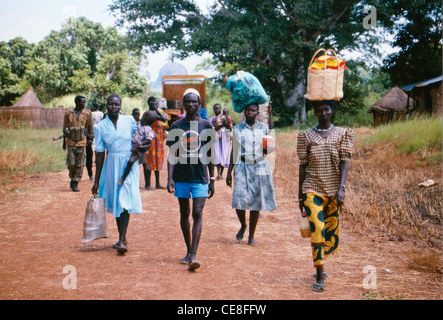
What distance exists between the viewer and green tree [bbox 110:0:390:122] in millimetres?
26562

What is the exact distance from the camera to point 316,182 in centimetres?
428

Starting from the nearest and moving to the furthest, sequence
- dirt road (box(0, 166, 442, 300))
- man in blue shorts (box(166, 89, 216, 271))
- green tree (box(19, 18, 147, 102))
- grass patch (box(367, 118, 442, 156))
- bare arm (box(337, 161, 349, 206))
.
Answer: dirt road (box(0, 166, 442, 300)) → bare arm (box(337, 161, 349, 206)) → man in blue shorts (box(166, 89, 216, 271)) → grass patch (box(367, 118, 442, 156)) → green tree (box(19, 18, 147, 102))

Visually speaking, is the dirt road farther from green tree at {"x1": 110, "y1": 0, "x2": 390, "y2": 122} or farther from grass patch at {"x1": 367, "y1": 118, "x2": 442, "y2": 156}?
green tree at {"x1": 110, "y1": 0, "x2": 390, "y2": 122}

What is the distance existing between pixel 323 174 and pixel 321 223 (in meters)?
0.45

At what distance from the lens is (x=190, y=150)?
4.81 metres

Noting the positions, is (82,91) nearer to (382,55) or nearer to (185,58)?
(185,58)

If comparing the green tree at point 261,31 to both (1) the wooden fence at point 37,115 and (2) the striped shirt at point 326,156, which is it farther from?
(2) the striped shirt at point 326,156

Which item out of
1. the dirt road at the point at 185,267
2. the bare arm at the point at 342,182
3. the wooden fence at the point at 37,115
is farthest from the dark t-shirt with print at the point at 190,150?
the wooden fence at the point at 37,115

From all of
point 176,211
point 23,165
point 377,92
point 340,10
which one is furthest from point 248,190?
point 377,92

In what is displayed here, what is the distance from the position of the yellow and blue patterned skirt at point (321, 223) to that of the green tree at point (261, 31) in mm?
22720

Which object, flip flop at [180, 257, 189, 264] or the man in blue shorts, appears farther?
flip flop at [180, 257, 189, 264]

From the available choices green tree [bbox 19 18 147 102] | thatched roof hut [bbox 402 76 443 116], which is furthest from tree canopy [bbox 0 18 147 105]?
thatched roof hut [bbox 402 76 443 116]

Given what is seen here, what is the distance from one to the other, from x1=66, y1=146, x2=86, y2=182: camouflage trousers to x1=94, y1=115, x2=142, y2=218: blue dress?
14.6ft
